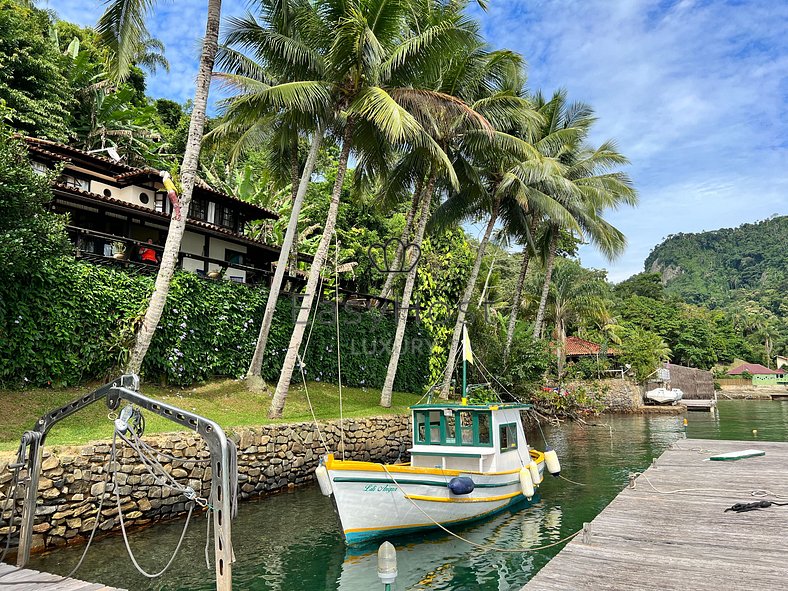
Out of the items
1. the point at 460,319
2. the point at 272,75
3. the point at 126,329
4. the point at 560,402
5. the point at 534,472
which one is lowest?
the point at 534,472

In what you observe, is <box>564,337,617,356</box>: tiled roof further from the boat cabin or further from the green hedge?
the boat cabin

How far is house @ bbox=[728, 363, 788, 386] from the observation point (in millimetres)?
66688

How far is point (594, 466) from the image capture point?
18.9m

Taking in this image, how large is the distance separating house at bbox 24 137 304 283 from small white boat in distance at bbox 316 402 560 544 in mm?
9617

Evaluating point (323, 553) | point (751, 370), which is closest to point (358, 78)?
point (323, 553)

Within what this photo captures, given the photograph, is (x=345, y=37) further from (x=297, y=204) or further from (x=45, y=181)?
(x=45, y=181)

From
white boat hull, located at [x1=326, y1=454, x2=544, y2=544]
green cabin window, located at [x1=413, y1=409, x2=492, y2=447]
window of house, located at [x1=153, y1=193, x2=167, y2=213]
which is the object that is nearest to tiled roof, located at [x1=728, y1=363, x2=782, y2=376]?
green cabin window, located at [x1=413, y1=409, x2=492, y2=447]

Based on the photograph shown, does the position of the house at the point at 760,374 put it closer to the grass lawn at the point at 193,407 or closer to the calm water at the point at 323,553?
the grass lawn at the point at 193,407

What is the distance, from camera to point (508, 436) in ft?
44.7

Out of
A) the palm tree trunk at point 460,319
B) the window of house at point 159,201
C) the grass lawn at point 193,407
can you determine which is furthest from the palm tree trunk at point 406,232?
the window of house at point 159,201

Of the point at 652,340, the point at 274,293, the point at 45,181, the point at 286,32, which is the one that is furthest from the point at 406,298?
the point at 652,340

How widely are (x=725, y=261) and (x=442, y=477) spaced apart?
161m

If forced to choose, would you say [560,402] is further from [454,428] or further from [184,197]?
[184,197]

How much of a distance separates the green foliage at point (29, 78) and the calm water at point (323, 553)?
2396cm
